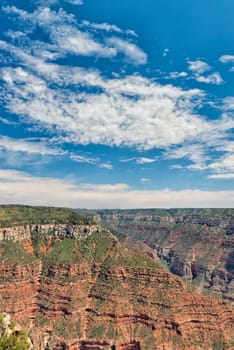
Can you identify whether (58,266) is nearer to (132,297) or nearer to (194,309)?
(132,297)

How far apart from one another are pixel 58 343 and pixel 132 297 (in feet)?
110

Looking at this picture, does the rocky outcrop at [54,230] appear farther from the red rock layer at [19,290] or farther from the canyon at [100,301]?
the red rock layer at [19,290]

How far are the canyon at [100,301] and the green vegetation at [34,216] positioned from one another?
6966mm

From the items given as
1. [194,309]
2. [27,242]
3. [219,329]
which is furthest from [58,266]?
[219,329]

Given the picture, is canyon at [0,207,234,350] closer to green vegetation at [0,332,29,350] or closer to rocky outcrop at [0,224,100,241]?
rocky outcrop at [0,224,100,241]

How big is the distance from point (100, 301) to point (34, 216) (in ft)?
191

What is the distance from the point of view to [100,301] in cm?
15438

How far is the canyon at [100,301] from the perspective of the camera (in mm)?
142375

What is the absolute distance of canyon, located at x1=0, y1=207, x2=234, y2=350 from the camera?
142375 millimetres

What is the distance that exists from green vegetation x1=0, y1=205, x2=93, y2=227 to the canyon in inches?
274

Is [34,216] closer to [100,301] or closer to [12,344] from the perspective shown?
[100,301]

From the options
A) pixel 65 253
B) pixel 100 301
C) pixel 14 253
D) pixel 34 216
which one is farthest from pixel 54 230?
pixel 100 301

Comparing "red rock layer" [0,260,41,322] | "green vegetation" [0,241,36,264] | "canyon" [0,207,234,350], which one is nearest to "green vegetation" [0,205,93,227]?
"canyon" [0,207,234,350]

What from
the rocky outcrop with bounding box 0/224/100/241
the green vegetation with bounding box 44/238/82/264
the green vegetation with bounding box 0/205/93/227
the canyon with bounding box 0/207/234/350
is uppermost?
the green vegetation with bounding box 0/205/93/227
